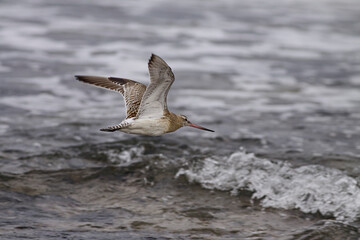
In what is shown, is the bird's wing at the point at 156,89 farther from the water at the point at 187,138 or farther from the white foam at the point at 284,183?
the white foam at the point at 284,183

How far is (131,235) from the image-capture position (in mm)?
4883

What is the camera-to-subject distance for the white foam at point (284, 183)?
5695 millimetres

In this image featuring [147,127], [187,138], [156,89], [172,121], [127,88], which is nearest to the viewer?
[156,89]

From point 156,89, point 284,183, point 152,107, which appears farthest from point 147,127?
point 284,183

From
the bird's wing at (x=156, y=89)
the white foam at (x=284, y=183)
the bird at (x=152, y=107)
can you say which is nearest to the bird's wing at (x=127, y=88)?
the bird at (x=152, y=107)

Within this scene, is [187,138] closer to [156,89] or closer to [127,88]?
[127,88]

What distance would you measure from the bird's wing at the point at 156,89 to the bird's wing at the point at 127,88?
0.37m

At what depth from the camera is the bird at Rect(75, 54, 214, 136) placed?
4.70 metres

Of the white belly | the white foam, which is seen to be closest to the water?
the white foam

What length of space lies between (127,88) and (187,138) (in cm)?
156

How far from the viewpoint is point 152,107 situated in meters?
5.22

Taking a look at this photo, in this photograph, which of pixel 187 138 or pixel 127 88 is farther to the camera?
pixel 187 138

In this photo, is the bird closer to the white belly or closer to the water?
the white belly

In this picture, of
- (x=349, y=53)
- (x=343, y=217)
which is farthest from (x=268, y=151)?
(x=349, y=53)
